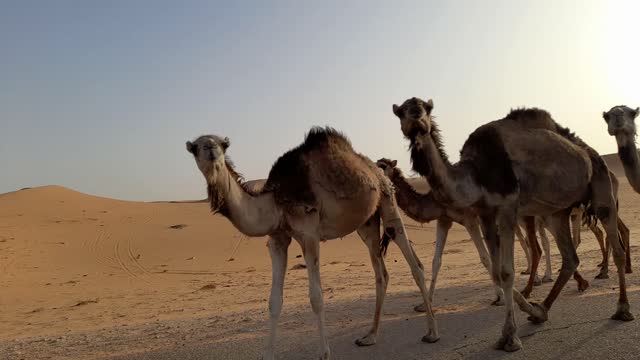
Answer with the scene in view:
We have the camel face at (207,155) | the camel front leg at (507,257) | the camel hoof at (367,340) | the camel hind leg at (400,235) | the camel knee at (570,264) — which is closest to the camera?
the camel face at (207,155)

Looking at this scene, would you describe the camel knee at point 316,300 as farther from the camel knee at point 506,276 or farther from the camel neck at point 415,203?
the camel neck at point 415,203

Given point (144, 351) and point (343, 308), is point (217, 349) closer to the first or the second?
point (144, 351)

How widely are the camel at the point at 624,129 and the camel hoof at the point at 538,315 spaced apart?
2831 mm

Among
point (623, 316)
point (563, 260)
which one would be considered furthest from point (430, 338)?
point (563, 260)

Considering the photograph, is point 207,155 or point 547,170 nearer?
point 207,155

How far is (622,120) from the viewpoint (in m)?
7.39

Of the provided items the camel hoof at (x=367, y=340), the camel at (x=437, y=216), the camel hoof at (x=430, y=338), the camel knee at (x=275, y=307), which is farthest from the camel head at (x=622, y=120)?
the camel knee at (x=275, y=307)

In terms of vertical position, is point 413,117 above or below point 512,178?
above

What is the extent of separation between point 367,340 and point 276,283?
121 centimetres

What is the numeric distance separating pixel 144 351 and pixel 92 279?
12693 mm

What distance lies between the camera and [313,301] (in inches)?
217

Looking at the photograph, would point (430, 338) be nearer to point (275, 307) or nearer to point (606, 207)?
point (275, 307)

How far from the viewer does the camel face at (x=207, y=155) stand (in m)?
5.02

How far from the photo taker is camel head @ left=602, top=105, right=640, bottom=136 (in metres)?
7.40
